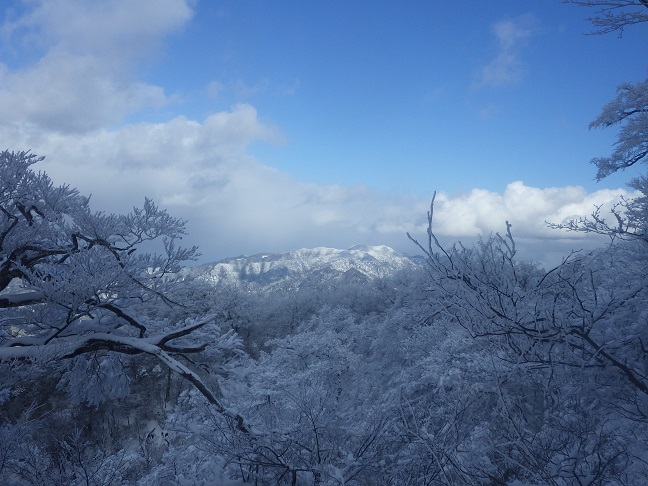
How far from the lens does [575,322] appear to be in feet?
11.8

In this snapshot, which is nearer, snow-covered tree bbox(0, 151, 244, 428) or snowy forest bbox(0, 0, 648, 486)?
snowy forest bbox(0, 0, 648, 486)

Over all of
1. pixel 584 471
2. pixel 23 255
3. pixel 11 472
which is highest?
pixel 23 255

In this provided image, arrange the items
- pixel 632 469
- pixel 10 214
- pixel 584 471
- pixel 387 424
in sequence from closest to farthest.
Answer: pixel 584 471, pixel 632 469, pixel 387 424, pixel 10 214

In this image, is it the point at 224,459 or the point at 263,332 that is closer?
the point at 224,459

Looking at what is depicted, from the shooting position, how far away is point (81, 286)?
4898mm

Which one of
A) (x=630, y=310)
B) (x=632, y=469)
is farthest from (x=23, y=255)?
(x=632, y=469)

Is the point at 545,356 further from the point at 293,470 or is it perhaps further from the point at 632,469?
the point at 293,470

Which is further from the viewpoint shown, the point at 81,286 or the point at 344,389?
the point at 344,389

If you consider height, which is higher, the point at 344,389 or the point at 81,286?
the point at 81,286

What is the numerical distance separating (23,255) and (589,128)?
399 inches

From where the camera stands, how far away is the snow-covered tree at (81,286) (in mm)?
5180

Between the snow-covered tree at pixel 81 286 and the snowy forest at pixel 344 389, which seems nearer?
the snowy forest at pixel 344 389

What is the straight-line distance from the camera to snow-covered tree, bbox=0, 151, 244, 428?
518 centimetres

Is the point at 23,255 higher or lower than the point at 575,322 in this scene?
higher
